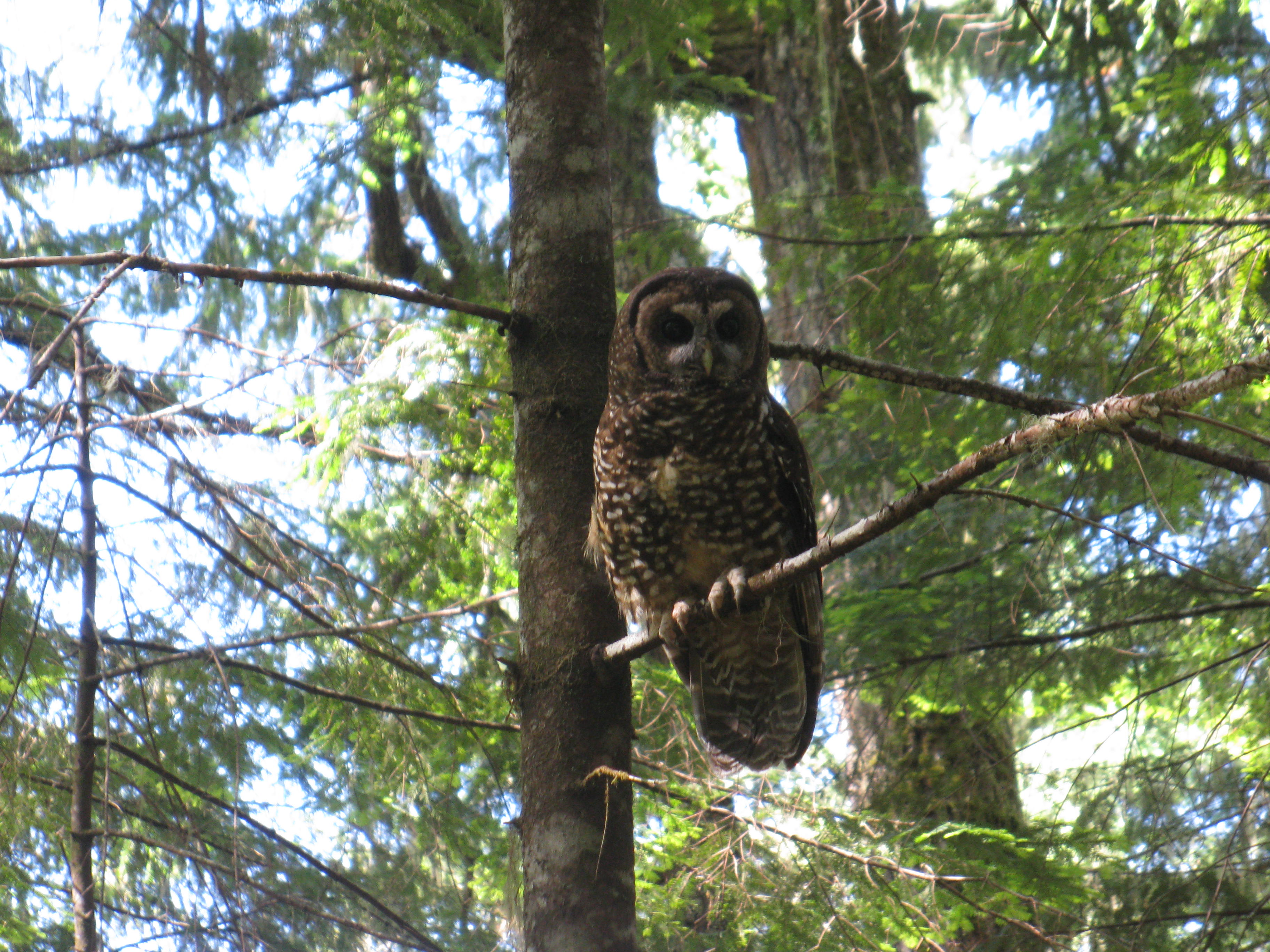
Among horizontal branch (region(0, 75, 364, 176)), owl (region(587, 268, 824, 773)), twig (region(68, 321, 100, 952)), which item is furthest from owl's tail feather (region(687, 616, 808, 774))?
horizontal branch (region(0, 75, 364, 176))

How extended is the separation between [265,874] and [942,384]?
13.8 feet

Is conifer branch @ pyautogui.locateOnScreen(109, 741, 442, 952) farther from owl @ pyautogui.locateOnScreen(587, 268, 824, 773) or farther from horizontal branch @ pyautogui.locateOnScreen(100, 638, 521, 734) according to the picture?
owl @ pyautogui.locateOnScreen(587, 268, 824, 773)

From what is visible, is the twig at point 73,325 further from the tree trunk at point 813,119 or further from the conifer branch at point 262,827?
the tree trunk at point 813,119

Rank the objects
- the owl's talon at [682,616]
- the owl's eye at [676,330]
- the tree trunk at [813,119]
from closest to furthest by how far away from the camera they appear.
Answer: the owl's talon at [682,616], the owl's eye at [676,330], the tree trunk at [813,119]

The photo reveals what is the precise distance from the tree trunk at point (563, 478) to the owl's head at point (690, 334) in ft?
0.41

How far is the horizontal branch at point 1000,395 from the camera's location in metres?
1.85

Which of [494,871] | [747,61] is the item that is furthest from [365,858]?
[747,61]

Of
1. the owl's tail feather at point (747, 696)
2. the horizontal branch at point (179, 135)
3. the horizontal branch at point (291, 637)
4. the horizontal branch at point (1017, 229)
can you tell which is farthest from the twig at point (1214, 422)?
the horizontal branch at point (179, 135)

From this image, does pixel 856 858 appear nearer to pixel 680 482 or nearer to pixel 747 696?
pixel 747 696

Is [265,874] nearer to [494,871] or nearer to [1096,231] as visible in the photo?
[494,871]

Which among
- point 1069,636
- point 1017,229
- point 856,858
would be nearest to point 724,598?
point 856,858

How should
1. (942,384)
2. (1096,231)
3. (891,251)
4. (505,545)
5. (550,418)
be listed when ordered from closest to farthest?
(942,384) → (550,418) → (1096,231) → (891,251) → (505,545)

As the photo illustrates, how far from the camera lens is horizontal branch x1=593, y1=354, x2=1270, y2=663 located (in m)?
1.34

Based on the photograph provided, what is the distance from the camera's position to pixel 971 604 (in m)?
4.70
